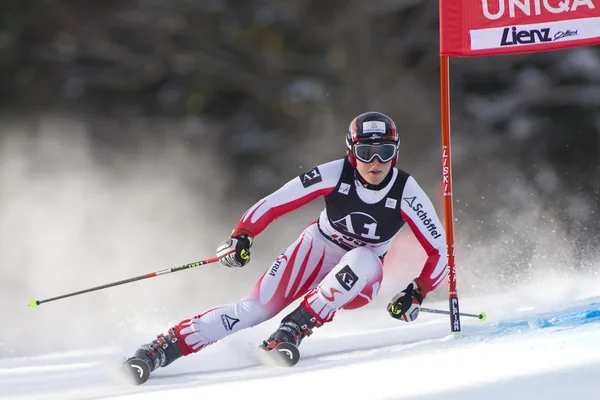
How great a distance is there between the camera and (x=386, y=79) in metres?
16.3

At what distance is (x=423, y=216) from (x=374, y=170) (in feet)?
1.15

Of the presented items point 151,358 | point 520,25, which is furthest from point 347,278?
point 520,25

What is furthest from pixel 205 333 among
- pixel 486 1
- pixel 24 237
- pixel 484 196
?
pixel 484 196

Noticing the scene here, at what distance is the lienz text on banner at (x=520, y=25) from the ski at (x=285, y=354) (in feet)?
5.81

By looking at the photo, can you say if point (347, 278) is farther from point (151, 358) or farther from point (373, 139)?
point (151, 358)

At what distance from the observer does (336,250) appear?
5340 millimetres

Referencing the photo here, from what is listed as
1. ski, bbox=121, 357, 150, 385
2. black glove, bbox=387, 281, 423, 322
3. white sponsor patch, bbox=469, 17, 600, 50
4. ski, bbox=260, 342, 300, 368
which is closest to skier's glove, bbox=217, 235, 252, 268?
ski, bbox=260, 342, 300, 368

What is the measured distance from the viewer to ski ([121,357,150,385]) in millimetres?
4691

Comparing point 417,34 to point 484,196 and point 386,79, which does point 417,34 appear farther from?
point 484,196

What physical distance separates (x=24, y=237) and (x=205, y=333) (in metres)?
6.85

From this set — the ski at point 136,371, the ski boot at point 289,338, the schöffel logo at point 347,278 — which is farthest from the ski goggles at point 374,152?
the ski at point 136,371

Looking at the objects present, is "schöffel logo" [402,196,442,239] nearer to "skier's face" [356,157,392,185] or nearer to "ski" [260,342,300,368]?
"skier's face" [356,157,392,185]

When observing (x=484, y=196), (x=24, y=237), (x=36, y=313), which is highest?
(x=484, y=196)

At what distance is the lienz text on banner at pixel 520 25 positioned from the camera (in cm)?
520
